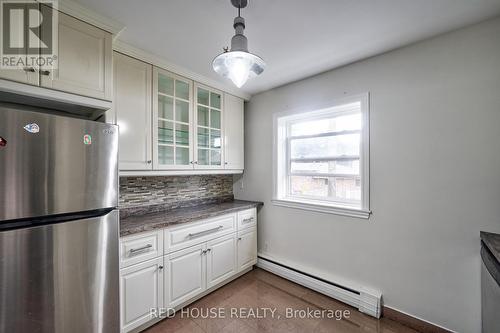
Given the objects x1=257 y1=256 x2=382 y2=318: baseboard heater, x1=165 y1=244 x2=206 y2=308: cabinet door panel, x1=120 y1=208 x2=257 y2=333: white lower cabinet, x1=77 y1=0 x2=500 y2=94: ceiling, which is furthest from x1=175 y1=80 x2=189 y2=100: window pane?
x1=257 y1=256 x2=382 y2=318: baseboard heater

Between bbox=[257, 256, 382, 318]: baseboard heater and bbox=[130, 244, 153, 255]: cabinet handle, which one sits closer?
bbox=[130, 244, 153, 255]: cabinet handle

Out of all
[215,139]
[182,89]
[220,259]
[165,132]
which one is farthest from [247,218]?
[182,89]

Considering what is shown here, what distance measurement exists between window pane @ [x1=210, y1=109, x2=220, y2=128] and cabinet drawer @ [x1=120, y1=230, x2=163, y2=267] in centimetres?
142

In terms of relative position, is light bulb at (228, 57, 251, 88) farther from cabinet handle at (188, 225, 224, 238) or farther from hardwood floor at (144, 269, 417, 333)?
hardwood floor at (144, 269, 417, 333)

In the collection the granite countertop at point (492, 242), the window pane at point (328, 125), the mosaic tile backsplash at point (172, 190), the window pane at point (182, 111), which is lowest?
the granite countertop at point (492, 242)

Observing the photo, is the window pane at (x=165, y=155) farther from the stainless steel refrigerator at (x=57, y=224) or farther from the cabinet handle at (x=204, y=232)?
the cabinet handle at (x=204, y=232)

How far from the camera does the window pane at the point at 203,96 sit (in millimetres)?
2529

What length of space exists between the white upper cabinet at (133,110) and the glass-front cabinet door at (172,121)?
0.08 meters

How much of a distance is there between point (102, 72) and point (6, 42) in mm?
461

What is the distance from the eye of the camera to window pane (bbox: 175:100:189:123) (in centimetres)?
230

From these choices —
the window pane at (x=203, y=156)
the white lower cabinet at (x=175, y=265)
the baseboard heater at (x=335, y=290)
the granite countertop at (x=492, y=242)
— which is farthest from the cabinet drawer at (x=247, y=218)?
the granite countertop at (x=492, y=242)

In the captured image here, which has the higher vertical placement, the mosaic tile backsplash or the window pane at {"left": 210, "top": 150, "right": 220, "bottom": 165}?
the window pane at {"left": 210, "top": 150, "right": 220, "bottom": 165}

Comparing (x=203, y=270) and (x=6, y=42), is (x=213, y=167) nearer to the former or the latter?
(x=203, y=270)

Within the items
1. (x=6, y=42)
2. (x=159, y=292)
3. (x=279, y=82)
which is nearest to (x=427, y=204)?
(x=279, y=82)
